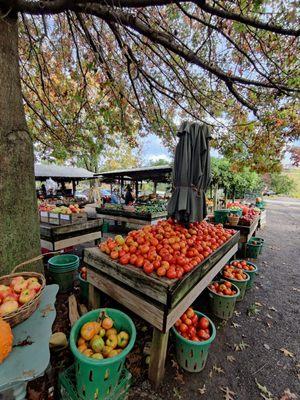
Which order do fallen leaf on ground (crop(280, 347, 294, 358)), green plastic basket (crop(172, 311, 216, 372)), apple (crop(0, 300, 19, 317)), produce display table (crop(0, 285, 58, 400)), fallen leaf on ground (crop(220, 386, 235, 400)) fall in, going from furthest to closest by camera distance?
fallen leaf on ground (crop(280, 347, 294, 358)), green plastic basket (crop(172, 311, 216, 372)), fallen leaf on ground (crop(220, 386, 235, 400)), apple (crop(0, 300, 19, 317)), produce display table (crop(0, 285, 58, 400))

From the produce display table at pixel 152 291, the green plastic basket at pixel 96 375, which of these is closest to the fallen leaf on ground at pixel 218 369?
the produce display table at pixel 152 291

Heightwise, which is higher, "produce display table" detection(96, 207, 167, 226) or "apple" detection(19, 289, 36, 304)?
"apple" detection(19, 289, 36, 304)

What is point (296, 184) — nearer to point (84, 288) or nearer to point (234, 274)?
point (234, 274)

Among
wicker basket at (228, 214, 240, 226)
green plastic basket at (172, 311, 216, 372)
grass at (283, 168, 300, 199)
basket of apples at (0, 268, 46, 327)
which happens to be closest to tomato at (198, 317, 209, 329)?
green plastic basket at (172, 311, 216, 372)

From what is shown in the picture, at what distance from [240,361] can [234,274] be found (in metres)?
1.58

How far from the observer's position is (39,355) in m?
1.18

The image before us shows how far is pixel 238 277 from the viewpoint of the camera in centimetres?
369

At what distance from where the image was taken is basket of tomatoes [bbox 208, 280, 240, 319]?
10.1 feet

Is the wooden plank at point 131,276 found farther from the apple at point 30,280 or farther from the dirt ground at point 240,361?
the dirt ground at point 240,361

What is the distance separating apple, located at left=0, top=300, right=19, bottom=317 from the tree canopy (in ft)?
9.80

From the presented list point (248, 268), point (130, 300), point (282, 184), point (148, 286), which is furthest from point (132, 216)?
point (282, 184)

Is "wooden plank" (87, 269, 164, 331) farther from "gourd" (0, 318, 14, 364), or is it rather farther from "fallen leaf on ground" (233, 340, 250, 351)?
"fallen leaf on ground" (233, 340, 250, 351)

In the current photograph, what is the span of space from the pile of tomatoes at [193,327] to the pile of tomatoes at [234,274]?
147cm

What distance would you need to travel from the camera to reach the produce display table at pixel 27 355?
105cm
